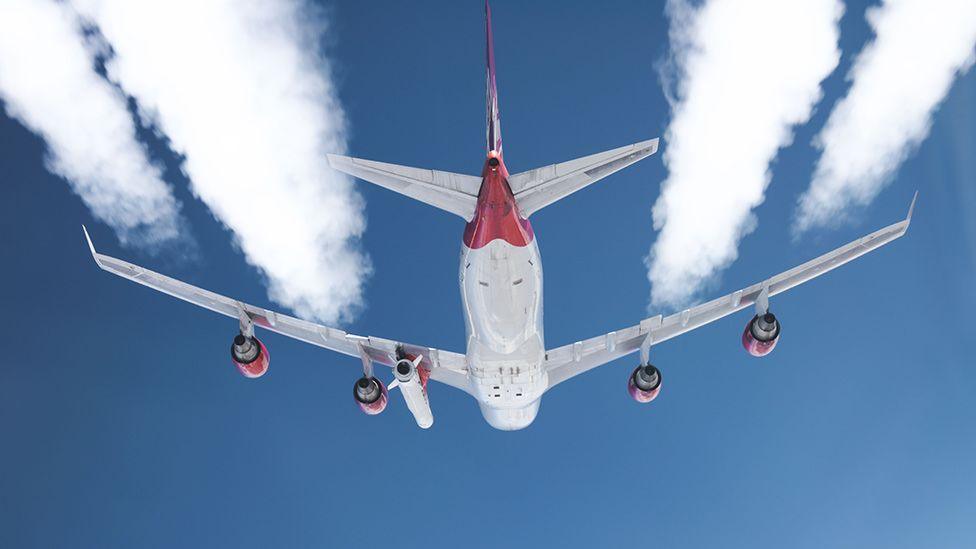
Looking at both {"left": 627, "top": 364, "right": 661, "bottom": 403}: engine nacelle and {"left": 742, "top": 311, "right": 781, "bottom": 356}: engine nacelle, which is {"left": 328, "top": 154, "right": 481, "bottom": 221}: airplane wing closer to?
{"left": 627, "top": 364, "right": 661, "bottom": 403}: engine nacelle

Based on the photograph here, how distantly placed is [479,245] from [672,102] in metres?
9.41

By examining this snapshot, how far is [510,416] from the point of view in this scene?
70.7 feet

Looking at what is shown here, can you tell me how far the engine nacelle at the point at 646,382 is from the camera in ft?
65.7

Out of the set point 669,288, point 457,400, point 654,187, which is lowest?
point 457,400

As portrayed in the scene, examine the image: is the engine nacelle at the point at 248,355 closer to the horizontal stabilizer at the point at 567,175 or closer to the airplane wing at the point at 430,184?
the airplane wing at the point at 430,184

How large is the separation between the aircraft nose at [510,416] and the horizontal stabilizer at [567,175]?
7211mm

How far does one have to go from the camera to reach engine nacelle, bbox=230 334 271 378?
18.5 metres

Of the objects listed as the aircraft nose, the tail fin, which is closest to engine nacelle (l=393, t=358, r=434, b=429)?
the aircraft nose

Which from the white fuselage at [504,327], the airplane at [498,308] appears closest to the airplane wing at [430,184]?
the airplane at [498,308]

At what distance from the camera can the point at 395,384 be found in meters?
18.0

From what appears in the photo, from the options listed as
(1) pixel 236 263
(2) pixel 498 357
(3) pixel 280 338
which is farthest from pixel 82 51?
(2) pixel 498 357

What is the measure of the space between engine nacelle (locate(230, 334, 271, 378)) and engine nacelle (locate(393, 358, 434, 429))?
3870 mm

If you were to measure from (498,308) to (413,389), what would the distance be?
3580 millimetres

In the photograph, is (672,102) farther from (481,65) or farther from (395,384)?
(395,384)
